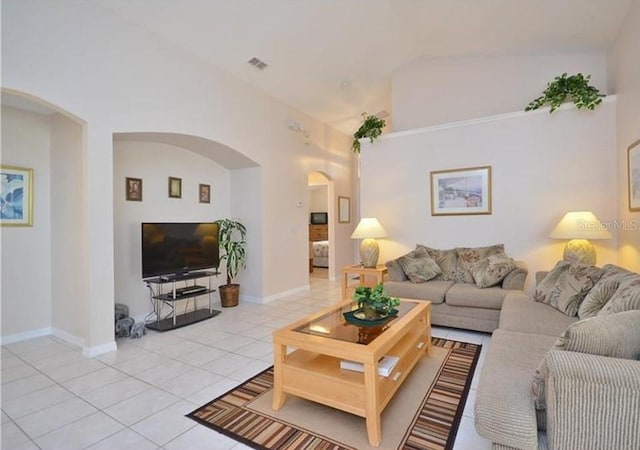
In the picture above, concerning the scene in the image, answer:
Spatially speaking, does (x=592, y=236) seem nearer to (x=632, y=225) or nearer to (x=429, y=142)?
(x=632, y=225)

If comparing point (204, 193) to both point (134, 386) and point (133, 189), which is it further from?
point (134, 386)

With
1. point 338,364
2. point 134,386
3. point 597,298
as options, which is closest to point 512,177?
point 597,298

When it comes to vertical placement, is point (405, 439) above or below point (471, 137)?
below

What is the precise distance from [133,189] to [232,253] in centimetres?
163

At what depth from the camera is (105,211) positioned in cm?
317

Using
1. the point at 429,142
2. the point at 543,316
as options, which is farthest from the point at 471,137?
the point at 543,316

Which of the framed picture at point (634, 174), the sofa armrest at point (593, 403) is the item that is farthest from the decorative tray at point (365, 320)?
the framed picture at point (634, 174)

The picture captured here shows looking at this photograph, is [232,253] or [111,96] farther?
[232,253]

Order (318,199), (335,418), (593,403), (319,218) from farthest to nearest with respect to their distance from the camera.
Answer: (318,199) < (319,218) < (335,418) < (593,403)

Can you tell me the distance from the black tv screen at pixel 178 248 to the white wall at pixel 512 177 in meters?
2.58

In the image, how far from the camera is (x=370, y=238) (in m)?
4.79

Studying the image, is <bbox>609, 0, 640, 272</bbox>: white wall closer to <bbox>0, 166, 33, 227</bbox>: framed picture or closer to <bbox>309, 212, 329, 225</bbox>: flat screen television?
<bbox>0, 166, 33, 227</bbox>: framed picture

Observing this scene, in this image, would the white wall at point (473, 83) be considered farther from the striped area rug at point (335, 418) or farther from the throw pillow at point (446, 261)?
the striped area rug at point (335, 418)

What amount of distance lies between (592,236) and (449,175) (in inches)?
69.4
